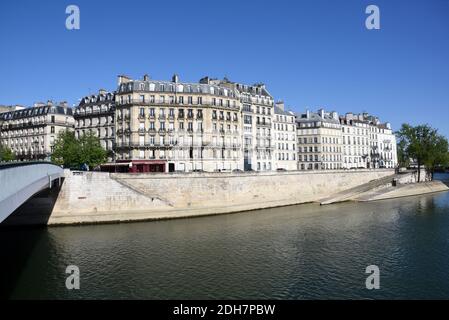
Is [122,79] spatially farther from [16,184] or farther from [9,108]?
[16,184]

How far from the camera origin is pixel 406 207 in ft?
172

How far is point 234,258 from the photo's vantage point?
1053 inches

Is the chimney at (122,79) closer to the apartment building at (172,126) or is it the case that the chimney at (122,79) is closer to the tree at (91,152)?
the apartment building at (172,126)

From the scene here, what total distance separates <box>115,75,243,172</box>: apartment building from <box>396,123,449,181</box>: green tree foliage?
4297 cm

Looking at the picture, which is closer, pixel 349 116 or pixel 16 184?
pixel 16 184

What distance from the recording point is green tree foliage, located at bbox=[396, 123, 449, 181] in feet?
259

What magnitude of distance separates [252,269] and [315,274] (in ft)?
12.9

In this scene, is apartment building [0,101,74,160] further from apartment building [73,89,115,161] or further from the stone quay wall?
the stone quay wall

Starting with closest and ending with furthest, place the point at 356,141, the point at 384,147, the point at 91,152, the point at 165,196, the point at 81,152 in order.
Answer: the point at 165,196 → the point at 81,152 → the point at 91,152 → the point at 356,141 → the point at 384,147

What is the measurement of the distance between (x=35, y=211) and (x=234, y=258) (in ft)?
74.8

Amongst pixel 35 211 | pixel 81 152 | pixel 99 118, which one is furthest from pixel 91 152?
pixel 35 211

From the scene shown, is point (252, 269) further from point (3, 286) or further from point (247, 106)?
point (247, 106)

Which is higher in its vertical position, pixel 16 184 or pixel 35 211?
pixel 16 184

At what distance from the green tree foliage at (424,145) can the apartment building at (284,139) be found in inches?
973
